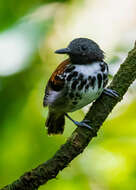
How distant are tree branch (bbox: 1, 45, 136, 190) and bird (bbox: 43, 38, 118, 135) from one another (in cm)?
12

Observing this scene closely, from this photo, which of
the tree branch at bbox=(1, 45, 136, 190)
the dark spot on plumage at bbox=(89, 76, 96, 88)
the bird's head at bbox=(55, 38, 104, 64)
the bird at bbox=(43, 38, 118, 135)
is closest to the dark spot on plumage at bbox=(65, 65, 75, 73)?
the bird at bbox=(43, 38, 118, 135)

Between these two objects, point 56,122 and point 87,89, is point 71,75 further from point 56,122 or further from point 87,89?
point 56,122

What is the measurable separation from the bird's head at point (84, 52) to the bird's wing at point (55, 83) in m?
0.09

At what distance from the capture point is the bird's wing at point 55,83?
4070 mm

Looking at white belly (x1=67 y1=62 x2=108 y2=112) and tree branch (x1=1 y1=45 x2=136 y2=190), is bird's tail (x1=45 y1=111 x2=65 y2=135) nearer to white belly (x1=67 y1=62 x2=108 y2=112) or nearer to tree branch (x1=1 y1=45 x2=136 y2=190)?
white belly (x1=67 y1=62 x2=108 y2=112)

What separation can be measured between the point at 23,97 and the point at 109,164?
0.91 m

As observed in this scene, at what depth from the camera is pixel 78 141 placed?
3307 mm

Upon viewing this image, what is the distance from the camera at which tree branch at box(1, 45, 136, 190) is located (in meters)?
3.03

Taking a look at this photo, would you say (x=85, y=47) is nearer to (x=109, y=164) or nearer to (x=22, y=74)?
(x=22, y=74)

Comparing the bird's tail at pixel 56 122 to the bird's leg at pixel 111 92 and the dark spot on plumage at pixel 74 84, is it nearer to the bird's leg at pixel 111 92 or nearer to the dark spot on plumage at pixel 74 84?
the dark spot on plumage at pixel 74 84

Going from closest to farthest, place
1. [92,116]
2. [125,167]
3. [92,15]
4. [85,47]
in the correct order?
[92,116]
[125,167]
[85,47]
[92,15]

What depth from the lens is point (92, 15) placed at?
5.55m

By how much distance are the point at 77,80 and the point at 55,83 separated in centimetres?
22

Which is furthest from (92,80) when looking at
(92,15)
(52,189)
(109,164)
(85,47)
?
(92,15)
